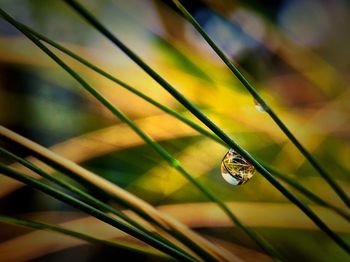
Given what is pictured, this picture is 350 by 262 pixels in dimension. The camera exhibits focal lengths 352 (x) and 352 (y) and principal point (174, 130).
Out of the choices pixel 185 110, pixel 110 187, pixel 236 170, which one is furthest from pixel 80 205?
pixel 185 110

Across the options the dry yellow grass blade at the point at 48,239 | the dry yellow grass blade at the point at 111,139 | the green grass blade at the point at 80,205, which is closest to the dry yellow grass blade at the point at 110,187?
the green grass blade at the point at 80,205

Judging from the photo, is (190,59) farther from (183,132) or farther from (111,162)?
(111,162)

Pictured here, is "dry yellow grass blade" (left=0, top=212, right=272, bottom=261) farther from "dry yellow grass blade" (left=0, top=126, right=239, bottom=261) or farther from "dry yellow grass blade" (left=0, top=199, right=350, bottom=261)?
"dry yellow grass blade" (left=0, top=126, right=239, bottom=261)

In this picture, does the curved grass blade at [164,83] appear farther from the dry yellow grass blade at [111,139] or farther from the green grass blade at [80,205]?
the dry yellow grass blade at [111,139]

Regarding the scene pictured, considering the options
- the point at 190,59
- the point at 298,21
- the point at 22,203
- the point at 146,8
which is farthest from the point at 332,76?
the point at 22,203

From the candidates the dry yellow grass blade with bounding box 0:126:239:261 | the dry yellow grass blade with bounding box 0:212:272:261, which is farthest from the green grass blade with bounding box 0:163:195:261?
the dry yellow grass blade with bounding box 0:212:272:261
